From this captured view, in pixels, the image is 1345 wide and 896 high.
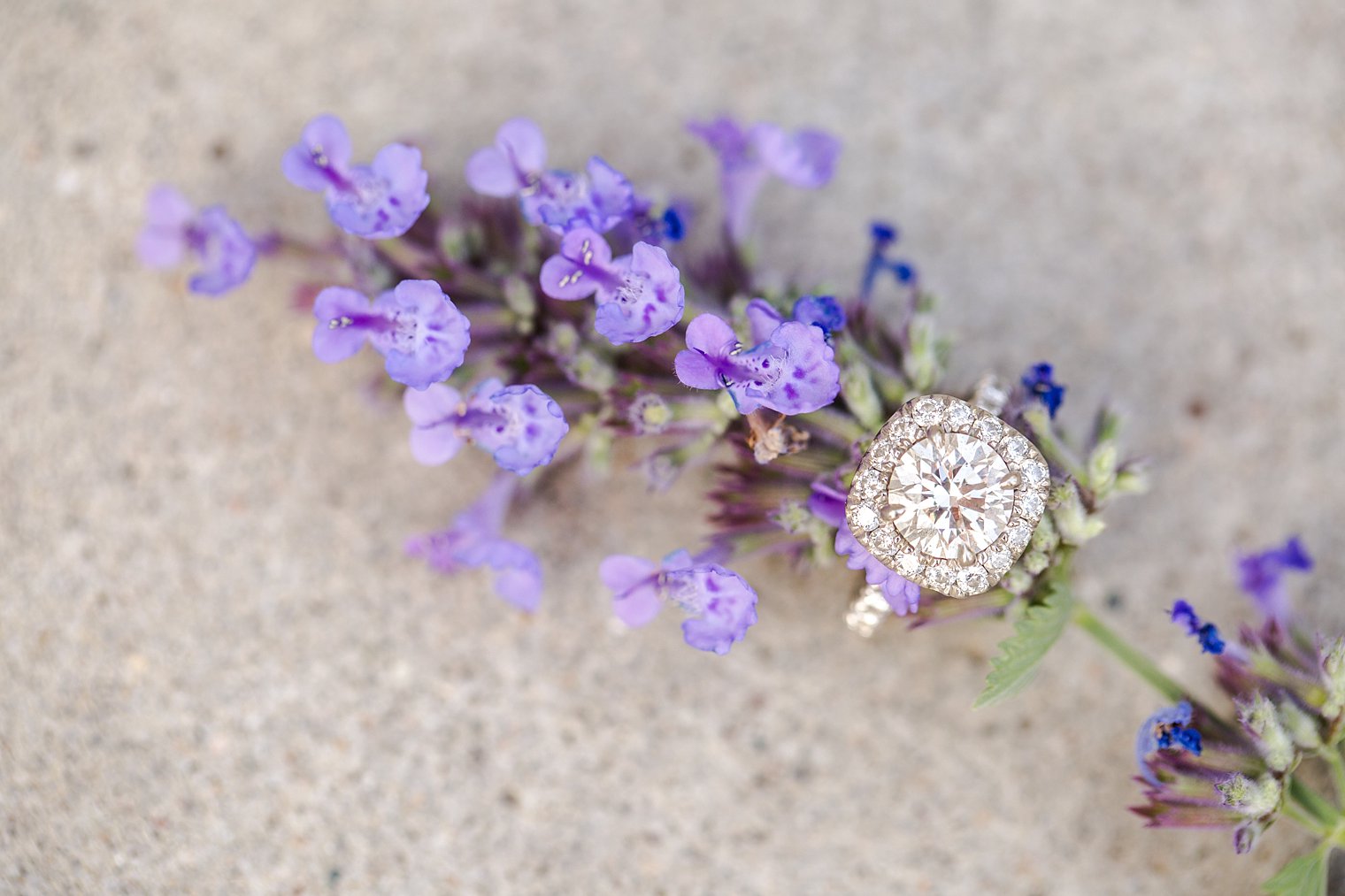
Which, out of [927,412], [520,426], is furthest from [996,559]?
[520,426]

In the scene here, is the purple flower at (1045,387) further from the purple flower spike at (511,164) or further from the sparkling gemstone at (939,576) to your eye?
the purple flower spike at (511,164)

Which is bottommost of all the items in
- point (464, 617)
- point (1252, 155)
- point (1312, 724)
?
point (464, 617)

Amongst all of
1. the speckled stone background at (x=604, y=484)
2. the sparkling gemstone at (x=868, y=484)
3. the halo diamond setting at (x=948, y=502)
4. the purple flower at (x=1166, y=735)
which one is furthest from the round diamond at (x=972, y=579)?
the speckled stone background at (x=604, y=484)

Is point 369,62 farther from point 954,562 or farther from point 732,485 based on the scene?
point 954,562

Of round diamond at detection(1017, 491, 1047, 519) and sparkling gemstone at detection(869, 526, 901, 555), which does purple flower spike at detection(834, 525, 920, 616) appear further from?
round diamond at detection(1017, 491, 1047, 519)

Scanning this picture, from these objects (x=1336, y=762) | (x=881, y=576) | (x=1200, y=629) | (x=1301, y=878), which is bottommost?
(x=1301, y=878)

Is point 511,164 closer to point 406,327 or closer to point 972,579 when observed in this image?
point 406,327

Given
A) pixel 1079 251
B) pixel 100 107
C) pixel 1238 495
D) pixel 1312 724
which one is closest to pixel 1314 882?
pixel 1312 724

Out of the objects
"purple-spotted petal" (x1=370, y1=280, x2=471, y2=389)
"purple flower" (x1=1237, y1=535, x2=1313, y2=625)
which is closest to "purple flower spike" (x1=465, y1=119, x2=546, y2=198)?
"purple-spotted petal" (x1=370, y1=280, x2=471, y2=389)
